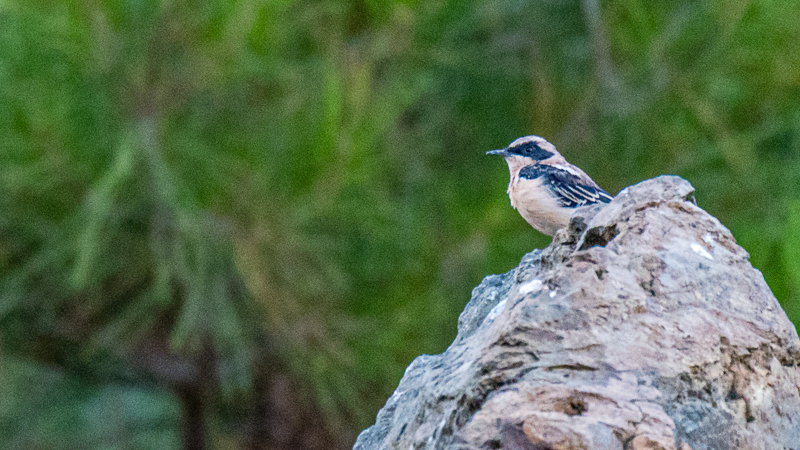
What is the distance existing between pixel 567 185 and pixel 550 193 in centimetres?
7

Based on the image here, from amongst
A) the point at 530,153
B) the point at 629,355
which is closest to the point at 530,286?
the point at 629,355

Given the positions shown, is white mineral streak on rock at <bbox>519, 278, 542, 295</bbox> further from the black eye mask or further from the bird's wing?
the black eye mask

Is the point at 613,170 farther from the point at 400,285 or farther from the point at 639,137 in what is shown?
the point at 400,285

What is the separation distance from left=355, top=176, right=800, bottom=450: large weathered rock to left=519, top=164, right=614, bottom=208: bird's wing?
0.88 meters

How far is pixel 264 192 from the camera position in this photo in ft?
10.4

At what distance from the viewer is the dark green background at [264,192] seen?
3059mm

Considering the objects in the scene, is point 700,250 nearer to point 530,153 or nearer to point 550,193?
point 550,193

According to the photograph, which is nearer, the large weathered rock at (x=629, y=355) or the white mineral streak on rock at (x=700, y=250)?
the large weathered rock at (x=629, y=355)

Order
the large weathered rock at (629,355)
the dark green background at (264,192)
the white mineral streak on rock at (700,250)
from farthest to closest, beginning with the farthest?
1. the dark green background at (264,192)
2. the white mineral streak on rock at (700,250)
3. the large weathered rock at (629,355)

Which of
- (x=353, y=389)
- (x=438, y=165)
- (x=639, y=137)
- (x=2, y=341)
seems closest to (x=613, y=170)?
(x=639, y=137)

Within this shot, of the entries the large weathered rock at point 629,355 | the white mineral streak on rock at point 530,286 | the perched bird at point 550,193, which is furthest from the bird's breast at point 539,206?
the white mineral streak on rock at point 530,286

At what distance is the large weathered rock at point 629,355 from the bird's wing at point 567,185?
2.89 ft

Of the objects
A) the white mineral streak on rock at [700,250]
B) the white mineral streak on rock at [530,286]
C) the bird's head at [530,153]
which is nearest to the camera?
the white mineral streak on rock at [530,286]

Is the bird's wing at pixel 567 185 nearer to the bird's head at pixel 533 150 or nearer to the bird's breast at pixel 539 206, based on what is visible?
the bird's breast at pixel 539 206
